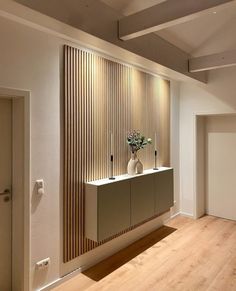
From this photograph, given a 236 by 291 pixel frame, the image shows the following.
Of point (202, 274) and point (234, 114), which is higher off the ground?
point (234, 114)

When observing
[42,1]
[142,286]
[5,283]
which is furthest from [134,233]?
[42,1]

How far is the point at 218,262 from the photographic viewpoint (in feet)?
10.6

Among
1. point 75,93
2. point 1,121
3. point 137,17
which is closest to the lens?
point 137,17

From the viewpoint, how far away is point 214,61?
3625 millimetres

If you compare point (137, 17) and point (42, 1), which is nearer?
point (42, 1)

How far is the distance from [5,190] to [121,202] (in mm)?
1397

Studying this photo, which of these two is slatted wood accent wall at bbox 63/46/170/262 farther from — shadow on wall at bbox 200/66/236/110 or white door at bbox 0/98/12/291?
shadow on wall at bbox 200/66/236/110

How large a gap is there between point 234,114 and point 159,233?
248cm

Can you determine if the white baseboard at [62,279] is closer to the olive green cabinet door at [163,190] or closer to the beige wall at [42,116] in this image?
the beige wall at [42,116]

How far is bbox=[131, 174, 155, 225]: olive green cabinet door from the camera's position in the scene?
136 inches

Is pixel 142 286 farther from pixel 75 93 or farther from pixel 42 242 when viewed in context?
pixel 75 93

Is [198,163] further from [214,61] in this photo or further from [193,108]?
[214,61]

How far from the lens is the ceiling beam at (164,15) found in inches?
75.9

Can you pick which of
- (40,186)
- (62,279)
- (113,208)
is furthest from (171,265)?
(40,186)
